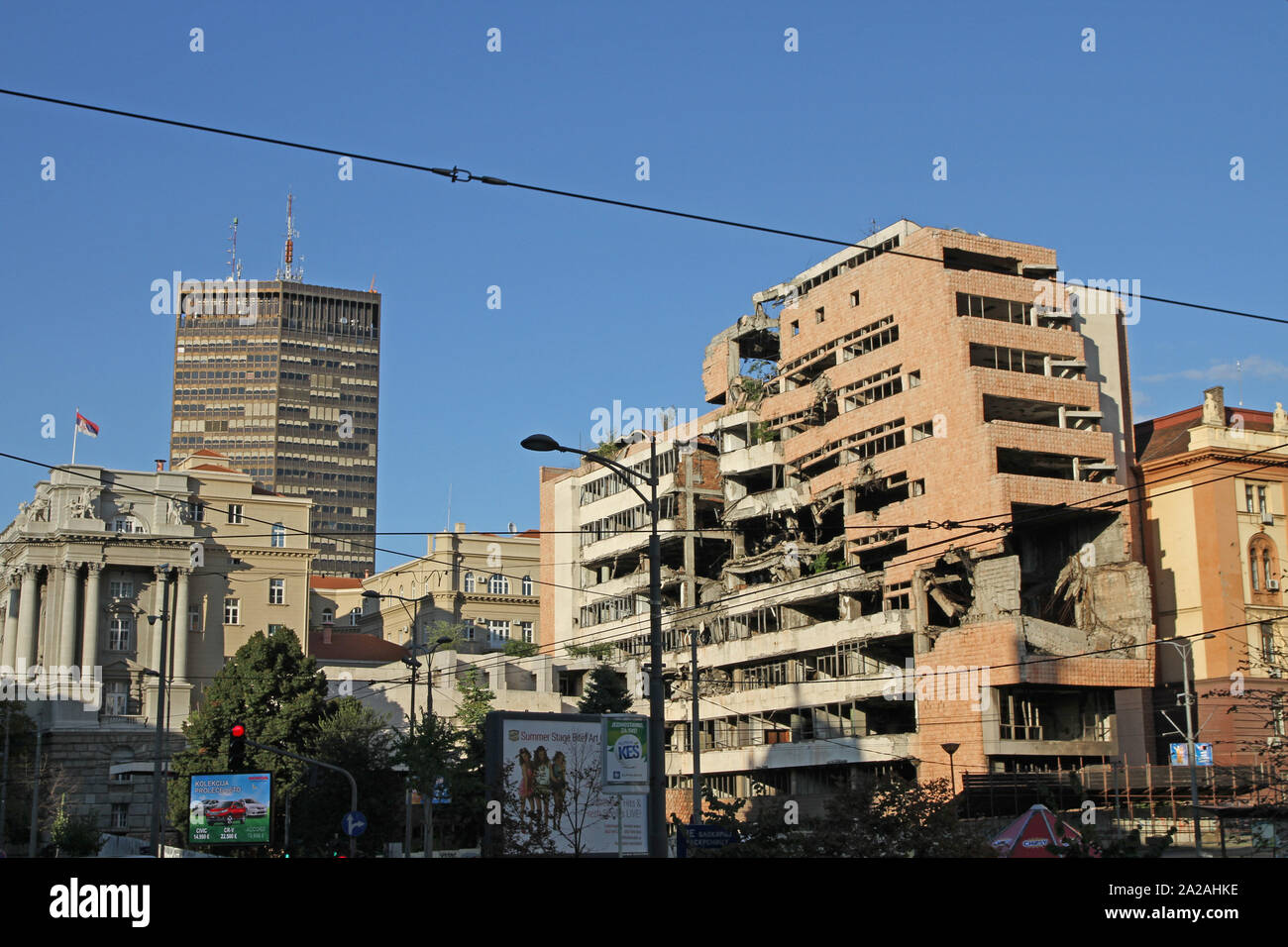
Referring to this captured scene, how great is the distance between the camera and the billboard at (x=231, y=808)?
52.2 meters

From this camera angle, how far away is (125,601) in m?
98.6

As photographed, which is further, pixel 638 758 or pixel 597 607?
pixel 597 607

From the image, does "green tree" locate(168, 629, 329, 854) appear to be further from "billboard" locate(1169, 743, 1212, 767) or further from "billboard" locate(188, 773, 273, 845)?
"billboard" locate(1169, 743, 1212, 767)

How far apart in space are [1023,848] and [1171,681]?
47898mm

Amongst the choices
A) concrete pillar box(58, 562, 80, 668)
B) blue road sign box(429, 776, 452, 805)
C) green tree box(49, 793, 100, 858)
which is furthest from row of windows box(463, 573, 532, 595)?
blue road sign box(429, 776, 452, 805)

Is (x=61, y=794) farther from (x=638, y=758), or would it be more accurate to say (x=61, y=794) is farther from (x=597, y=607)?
(x=638, y=758)

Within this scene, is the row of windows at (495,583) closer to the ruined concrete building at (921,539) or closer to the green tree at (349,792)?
the ruined concrete building at (921,539)

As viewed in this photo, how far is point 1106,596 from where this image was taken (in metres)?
68.9

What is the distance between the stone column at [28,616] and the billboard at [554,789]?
66.5 meters

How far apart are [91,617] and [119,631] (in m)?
3.13

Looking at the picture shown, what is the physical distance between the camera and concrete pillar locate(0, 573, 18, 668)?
322 feet

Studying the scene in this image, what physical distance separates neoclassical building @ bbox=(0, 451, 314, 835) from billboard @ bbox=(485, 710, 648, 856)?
56358 mm

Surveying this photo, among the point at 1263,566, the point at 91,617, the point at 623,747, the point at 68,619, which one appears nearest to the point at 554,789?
the point at 623,747
